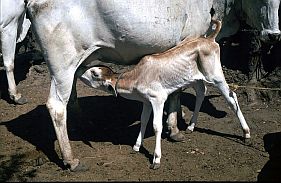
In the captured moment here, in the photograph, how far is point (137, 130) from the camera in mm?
6730

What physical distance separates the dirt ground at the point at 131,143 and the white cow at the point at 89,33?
0.48 m

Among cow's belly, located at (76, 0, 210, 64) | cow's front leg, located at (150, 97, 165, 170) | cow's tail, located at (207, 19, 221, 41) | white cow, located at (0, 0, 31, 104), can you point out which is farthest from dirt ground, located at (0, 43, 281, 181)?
cow's tail, located at (207, 19, 221, 41)

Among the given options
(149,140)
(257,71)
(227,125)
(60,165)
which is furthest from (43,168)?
(257,71)

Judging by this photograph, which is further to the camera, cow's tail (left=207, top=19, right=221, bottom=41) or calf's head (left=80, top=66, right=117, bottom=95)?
cow's tail (left=207, top=19, right=221, bottom=41)

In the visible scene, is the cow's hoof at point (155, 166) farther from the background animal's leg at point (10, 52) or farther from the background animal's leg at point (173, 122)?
the background animal's leg at point (10, 52)

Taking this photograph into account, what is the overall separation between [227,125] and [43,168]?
101 inches

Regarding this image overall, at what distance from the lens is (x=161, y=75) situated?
18.4 feet

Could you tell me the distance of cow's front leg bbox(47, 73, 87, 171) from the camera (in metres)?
5.34

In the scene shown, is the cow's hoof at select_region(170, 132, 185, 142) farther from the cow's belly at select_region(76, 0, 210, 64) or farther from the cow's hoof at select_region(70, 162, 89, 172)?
the cow's hoof at select_region(70, 162, 89, 172)

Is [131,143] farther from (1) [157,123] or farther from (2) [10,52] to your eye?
(2) [10,52]

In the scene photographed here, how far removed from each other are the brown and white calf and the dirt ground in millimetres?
431

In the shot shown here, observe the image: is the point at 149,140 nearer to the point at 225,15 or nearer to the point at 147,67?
the point at 147,67

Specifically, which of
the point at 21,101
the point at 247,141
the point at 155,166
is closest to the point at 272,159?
the point at 247,141

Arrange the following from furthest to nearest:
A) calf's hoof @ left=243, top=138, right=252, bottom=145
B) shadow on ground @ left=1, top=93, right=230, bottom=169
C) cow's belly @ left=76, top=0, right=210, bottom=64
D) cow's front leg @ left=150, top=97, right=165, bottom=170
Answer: shadow on ground @ left=1, top=93, right=230, bottom=169 < calf's hoof @ left=243, top=138, right=252, bottom=145 < cow's front leg @ left=150, top=97, right=165, bottom=170 < cow's belly @ left=76, top=0, right=210, bottom=64
